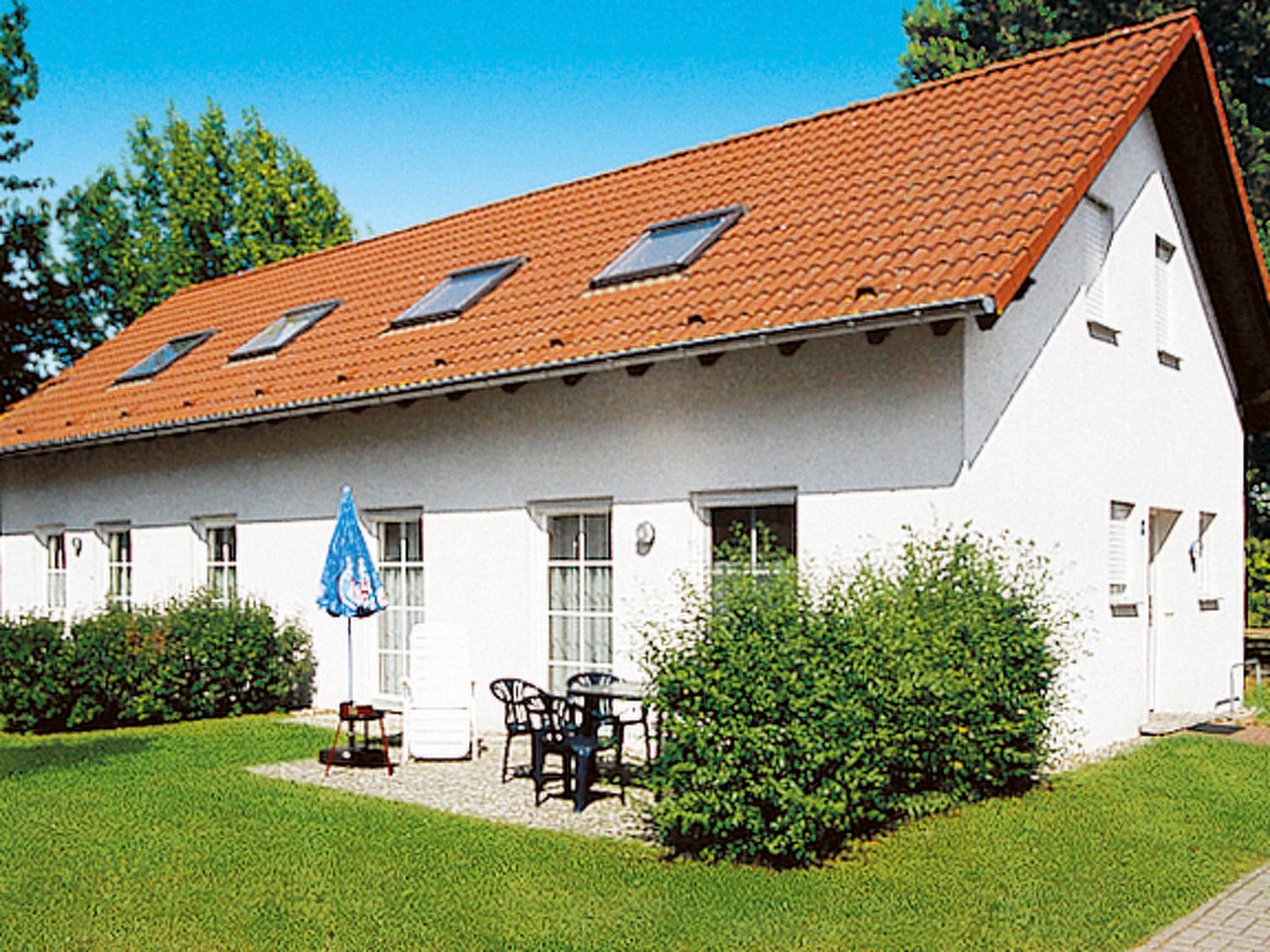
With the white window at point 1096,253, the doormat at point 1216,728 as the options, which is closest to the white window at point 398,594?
the white window at point 1096,253

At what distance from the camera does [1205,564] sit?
14922 millimetres

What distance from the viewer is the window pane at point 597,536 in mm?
12258

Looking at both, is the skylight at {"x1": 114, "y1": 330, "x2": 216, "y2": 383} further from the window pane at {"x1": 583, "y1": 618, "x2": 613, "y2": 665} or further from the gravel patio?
the window pane at {"x1": 583, "y1": 618, "x2": 613, "y2": 665}

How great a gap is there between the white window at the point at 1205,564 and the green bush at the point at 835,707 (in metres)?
5.98

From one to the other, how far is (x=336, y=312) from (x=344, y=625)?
4259 mm

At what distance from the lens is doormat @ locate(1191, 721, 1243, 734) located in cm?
1286

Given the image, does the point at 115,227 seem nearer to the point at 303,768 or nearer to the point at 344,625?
the point at 344,625

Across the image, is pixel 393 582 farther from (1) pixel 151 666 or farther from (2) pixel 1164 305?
(2) pixel 1164 305

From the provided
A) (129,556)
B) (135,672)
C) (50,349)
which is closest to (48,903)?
(135,672)

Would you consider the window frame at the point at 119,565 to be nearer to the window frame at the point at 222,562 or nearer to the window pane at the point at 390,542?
the window frame at the point at 222,562

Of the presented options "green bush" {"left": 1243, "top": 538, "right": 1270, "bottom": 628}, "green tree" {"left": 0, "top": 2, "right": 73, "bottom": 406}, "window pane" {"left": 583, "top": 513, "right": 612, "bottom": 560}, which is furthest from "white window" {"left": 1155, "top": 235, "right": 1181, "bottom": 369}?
"green tree" {"left": 0, "top": 2, "right": 73, "bottom": 406}

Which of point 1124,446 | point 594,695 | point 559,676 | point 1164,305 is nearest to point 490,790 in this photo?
point 594,695

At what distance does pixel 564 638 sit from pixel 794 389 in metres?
3.55

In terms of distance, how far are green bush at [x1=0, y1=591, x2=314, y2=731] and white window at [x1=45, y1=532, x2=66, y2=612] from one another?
16.8ft
